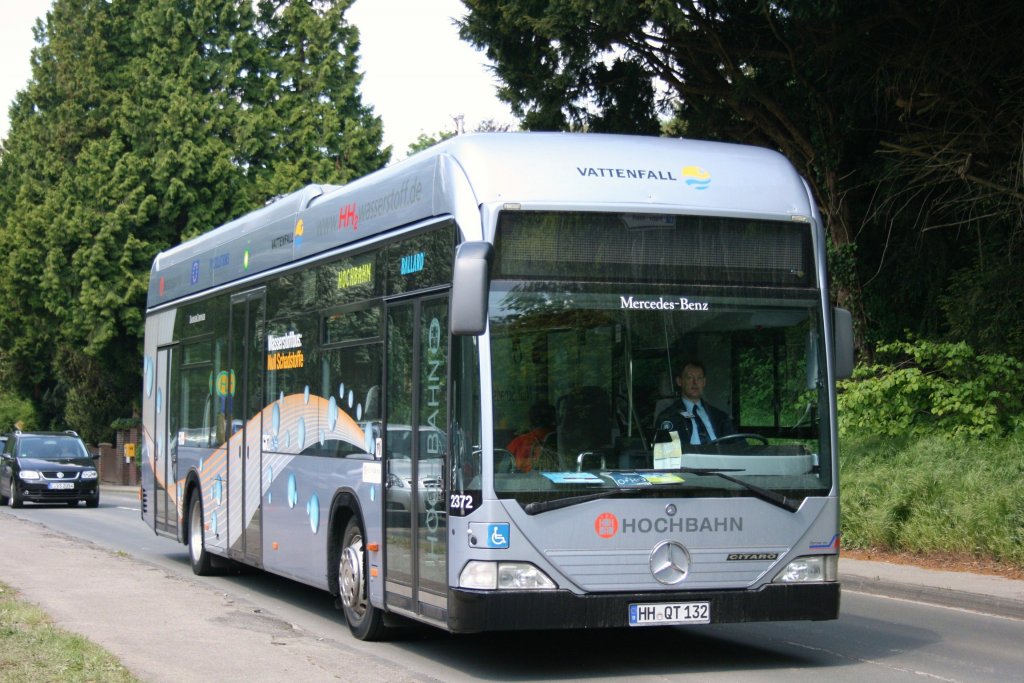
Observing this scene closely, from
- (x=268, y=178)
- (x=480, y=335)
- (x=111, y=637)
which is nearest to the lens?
(x=480, y=335)

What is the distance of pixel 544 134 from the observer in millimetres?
9531

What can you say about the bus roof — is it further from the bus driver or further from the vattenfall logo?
the bus driver

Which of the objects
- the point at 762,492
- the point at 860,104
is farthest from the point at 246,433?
the point at 860,104

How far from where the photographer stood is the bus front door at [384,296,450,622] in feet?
29.9

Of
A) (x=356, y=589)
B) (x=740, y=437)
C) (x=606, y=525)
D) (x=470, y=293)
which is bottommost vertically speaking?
(x=356, y=589)

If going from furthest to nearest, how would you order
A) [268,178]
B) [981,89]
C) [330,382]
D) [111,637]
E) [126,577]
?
[268,178] < [981,89] < [126,577] < [330,382] < [111,637]

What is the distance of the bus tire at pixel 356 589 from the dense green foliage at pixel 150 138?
35307mm

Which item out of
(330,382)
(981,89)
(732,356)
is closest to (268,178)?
(981,89)

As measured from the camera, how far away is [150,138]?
45.7 m

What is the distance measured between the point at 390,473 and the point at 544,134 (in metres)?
2.57

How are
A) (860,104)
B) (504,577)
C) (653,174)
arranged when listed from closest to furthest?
(504,577), (653,174), (860,104)

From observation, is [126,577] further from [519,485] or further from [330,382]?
[519,485]

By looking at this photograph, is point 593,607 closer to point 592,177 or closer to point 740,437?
point 740,437

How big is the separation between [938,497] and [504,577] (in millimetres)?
9737
